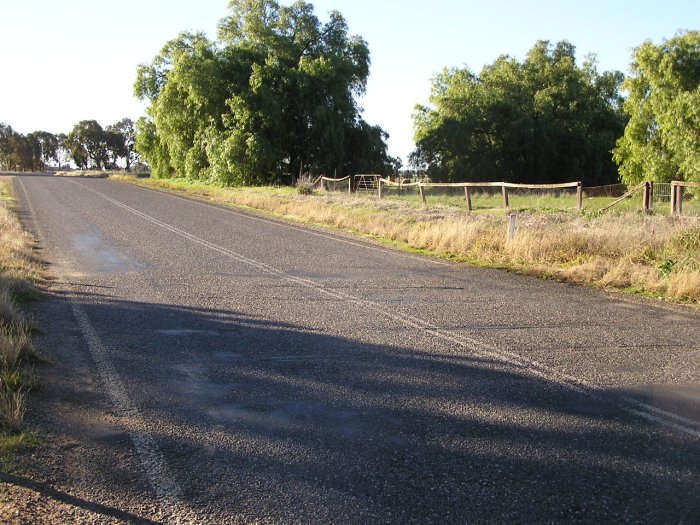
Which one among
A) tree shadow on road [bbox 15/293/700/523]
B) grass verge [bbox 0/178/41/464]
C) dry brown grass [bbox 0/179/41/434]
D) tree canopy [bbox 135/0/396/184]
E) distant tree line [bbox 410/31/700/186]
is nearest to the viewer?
tree shadow on road [bbox 15/293/700/523]

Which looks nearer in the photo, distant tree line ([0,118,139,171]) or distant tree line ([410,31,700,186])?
distant tree line ([410,31,700,186])

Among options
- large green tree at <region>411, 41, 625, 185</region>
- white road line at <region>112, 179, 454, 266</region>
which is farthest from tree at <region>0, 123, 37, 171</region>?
white road line at <region>112, 179, 454, 266</region>

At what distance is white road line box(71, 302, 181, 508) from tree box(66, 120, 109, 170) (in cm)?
14733

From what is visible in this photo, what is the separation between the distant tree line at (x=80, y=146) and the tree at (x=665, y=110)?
116082 millimetres

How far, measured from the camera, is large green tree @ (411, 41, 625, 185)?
61844 millimetres

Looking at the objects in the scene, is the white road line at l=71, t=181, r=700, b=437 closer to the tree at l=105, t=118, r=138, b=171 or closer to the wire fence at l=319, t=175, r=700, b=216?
the wire fence at l=319, t=175, r=700, b=216

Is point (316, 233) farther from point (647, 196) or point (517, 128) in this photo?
point (517, 128)

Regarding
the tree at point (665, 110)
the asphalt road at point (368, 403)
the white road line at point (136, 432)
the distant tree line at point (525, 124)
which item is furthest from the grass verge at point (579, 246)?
the distant tree line at point (525, 124)

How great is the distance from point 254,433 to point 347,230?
56.5ft

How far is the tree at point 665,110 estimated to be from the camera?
137ft

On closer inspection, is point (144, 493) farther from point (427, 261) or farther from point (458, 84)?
point (458, 84)

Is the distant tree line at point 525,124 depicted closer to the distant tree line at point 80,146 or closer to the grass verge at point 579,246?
the grass verge at point 579,246

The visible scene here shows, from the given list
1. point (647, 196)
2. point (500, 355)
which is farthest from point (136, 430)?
point (647, 196)

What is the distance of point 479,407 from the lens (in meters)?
5.57
